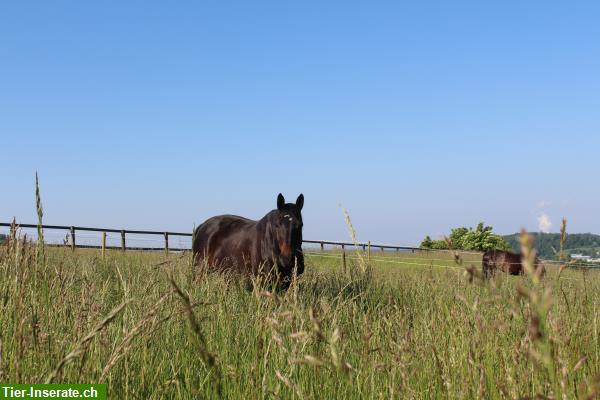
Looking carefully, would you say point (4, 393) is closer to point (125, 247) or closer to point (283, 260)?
point (283, 260)

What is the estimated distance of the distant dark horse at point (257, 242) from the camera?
7.20 metres

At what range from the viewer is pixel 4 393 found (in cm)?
188

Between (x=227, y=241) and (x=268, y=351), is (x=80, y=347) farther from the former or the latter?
(x=227, y=241)

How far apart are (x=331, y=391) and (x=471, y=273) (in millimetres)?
1778

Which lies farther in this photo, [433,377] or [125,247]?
[125,247]

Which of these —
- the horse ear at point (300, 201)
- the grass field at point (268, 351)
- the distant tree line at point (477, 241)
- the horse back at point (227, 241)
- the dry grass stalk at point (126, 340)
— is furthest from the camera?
the distant tree line at point (477, 241)

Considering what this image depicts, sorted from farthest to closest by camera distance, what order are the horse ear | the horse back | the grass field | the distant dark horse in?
the horse back < the horse ear < the distant dark horse < the grass field

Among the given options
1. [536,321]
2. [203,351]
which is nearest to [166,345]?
[203,351]

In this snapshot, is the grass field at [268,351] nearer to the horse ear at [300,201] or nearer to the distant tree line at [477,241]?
the horse ear at [300,201]

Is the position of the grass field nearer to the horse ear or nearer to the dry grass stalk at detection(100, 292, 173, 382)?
the dry grass stalk at detection(100, 292, 173, 382)

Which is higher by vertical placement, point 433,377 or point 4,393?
point 4,393

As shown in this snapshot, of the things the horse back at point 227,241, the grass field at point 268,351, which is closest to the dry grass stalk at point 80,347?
the grass field at point 268,351

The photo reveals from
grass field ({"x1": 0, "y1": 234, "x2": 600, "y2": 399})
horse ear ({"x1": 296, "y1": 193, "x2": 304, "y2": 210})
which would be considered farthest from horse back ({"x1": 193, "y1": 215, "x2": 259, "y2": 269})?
grass field ({"x1": 0, "y1": 234, "x2": 600, "y2": 399})

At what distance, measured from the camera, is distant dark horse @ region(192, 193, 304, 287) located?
7195 millimetres
